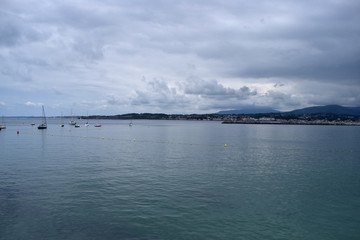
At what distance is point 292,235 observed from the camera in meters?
17.9

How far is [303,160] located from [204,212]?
113ft

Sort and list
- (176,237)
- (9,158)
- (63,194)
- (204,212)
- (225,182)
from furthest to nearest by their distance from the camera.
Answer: (9,158), (225,182), (63,194), (204,212), (176,237)

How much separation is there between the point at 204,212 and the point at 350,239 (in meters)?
9.86

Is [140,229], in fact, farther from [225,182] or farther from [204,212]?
[225,182]

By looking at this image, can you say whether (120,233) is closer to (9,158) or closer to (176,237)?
(176,237)

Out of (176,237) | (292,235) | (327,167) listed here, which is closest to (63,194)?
(176,237)

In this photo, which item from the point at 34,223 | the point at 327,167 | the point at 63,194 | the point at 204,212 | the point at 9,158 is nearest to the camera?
the point at 34,223

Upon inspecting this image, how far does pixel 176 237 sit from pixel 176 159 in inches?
1205

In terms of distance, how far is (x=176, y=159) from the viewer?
48.0 meters

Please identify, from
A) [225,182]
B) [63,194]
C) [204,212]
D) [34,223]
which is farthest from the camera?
[225,182]

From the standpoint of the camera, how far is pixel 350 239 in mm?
17766

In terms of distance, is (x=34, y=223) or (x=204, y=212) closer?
(x=34, y=223)

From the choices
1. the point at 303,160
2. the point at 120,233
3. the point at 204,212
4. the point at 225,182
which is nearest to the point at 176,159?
the point at 225,182

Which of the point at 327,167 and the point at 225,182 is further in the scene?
the point at 327,167
